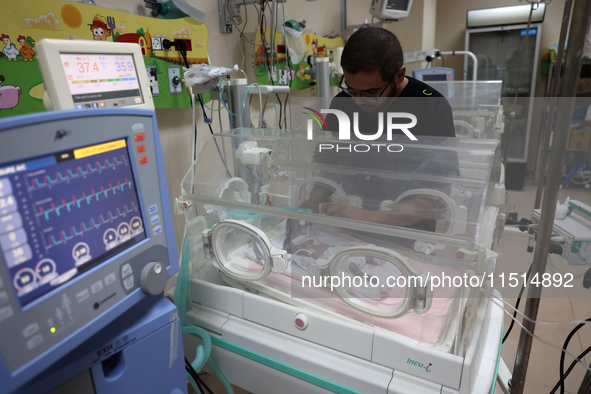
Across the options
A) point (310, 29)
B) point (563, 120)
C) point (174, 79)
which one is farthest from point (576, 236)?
point (310, 29)

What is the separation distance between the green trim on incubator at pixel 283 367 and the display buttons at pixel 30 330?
2.09 feet

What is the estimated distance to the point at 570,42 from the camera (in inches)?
31.0

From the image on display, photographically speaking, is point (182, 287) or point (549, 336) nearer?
point (182, 287)

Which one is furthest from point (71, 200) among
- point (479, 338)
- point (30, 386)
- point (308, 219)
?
point (479, 338)

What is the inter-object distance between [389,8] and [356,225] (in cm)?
284

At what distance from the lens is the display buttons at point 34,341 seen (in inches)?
20.9

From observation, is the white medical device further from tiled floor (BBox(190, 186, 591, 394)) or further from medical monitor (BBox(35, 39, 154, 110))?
medical monitor (BBox(35, 39, 154, 110))

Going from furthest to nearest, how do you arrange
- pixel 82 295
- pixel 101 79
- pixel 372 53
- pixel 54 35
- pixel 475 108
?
pixel 475 108
pixel 372 53
pixel 54 35
pixel 101 79
pixel 82 295

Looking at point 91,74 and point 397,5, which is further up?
point 397,5

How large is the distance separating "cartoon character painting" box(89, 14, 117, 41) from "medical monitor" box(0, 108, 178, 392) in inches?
37.0

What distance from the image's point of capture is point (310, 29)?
305 centimetres

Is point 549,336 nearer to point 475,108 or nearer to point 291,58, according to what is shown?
point 475,108

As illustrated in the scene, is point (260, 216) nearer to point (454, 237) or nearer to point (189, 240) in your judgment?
point (189, 240)

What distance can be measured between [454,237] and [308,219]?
0.37 metres
